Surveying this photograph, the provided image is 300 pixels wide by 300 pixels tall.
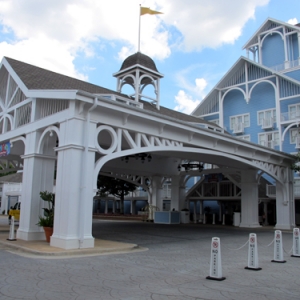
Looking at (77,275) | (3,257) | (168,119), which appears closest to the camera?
(77,275)

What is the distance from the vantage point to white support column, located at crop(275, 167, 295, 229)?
2402 centimetres

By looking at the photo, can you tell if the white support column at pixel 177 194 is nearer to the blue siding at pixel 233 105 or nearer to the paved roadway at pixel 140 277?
the blue siding at pixel 233 105

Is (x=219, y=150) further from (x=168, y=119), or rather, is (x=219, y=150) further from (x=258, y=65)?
(x=258, y=65)

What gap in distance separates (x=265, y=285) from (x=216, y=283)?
96cm

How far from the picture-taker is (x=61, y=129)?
Answer: 12.5m

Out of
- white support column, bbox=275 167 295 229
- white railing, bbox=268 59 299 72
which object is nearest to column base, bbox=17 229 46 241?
white support column, bbox=275 167 295 229

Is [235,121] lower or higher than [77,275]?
higher

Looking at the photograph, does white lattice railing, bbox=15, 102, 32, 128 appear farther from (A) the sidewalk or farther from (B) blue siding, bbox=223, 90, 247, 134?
(B) blue siding, bbox=223, 90, 247, 134

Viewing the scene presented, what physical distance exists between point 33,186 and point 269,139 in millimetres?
23521

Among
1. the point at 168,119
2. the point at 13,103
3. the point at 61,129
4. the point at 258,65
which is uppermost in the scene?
the point at 258,65

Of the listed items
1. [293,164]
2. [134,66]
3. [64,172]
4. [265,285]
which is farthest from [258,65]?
Result: [265,285]

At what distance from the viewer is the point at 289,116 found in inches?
1188

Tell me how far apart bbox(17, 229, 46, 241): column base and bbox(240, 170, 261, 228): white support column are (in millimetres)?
15573

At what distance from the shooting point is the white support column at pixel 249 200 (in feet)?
81.7
